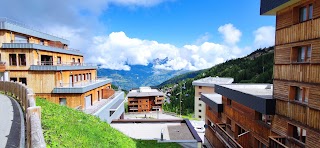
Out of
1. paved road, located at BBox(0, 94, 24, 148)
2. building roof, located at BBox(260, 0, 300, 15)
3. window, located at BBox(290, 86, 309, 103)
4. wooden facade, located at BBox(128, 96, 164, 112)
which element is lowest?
wooden facade, located at BBox(128, 96, 164, 112)

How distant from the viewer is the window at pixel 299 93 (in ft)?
37.1

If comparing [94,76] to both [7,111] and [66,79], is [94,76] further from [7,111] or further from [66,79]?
[7,111]

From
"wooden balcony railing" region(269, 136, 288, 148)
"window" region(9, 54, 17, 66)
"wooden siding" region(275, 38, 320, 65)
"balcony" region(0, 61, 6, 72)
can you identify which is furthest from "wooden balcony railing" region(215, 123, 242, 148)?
"balcony" region(0, 61, 6, 72)

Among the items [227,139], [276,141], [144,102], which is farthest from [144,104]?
[276,141]

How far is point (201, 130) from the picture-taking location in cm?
3803

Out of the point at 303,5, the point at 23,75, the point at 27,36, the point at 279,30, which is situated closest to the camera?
the point at 303,5

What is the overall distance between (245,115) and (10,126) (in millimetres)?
16363

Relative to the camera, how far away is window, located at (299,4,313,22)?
11.0 meters

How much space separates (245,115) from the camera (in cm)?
1719

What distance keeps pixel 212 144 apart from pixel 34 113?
22.8 meters

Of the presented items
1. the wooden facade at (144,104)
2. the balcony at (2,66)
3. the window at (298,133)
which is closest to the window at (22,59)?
the balcony at (2,66)

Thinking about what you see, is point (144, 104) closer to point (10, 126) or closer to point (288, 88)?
point (288, 88)

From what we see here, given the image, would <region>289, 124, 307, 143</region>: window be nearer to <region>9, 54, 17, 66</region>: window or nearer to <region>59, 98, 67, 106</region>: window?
<region>59, 98, 67, 106</region>: window

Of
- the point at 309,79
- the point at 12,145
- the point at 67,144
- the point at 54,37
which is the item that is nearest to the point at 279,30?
the point at 309,79
